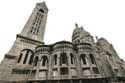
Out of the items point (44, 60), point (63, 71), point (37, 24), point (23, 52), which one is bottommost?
point (63, 71)

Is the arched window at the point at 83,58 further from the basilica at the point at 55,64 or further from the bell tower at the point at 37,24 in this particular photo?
the bell tower at the point at 37,24

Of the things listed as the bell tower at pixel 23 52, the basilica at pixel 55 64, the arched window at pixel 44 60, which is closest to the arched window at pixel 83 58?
the basilica at pixel 55 64

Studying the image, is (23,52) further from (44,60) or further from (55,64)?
(55,64)

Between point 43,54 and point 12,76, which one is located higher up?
point 43,54

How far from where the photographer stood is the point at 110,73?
2206 centimetres

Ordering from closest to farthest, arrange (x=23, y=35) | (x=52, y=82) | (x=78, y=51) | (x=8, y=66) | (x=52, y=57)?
(x=52, y=82), (x=8, y=66), (x=52, y=57), (x=78, y=51), (x=23, y=35)

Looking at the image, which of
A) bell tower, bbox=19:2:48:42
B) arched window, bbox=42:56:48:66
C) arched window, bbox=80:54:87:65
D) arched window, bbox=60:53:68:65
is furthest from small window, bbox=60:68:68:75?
bell tower, bbox=19:2:48:42

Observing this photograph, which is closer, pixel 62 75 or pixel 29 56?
pixel 62 75

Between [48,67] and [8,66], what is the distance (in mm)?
6831

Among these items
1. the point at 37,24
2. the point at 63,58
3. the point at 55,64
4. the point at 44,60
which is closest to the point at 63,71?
the point at 55,64

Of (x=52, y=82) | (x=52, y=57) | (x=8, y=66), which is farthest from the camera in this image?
(x=52, y=57)

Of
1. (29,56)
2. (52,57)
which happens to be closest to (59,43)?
(52,57)

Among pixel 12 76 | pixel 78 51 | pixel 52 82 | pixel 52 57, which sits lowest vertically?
pixel 52 82

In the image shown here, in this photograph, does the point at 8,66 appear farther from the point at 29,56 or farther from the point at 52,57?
the point at 52,57
